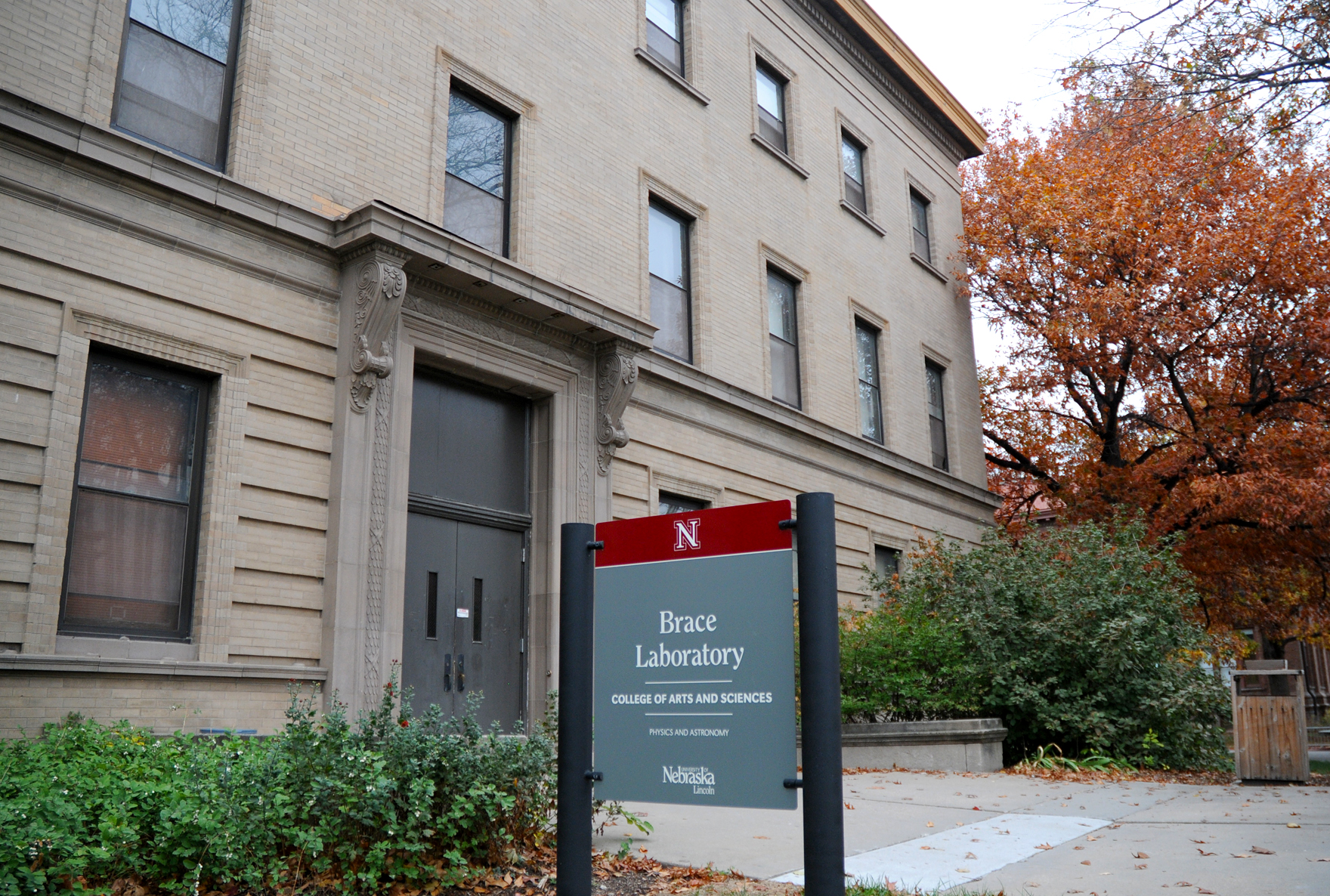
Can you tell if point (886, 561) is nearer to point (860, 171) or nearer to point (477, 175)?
point (860, 171)

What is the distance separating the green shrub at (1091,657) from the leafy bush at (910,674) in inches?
9.5

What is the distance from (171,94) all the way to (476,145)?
404 centimetres

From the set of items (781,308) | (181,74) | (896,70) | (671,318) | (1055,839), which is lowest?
(1055,839)

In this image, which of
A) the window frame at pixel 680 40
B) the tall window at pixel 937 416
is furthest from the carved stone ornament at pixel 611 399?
the tall window at pixel 937 416

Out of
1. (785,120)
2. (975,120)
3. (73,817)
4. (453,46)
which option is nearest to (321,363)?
(453,46)

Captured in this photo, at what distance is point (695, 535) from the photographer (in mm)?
4547

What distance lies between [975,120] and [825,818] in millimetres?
25926

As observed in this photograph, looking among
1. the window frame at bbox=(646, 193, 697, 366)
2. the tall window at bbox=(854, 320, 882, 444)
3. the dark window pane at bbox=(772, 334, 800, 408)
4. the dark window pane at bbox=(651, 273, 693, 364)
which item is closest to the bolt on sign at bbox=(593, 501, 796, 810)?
the window frame at bbox=(646, 193, 697, 366)

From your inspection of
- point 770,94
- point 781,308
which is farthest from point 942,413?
point 770,94

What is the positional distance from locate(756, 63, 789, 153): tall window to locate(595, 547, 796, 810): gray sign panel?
1630 cm

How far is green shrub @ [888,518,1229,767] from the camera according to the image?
1313 cm

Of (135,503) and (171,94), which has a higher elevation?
(171,94)

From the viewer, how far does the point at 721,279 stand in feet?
56.7

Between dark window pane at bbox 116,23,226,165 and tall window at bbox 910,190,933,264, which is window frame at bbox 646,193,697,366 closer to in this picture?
dark window pane at bbox 116,23,226,165
